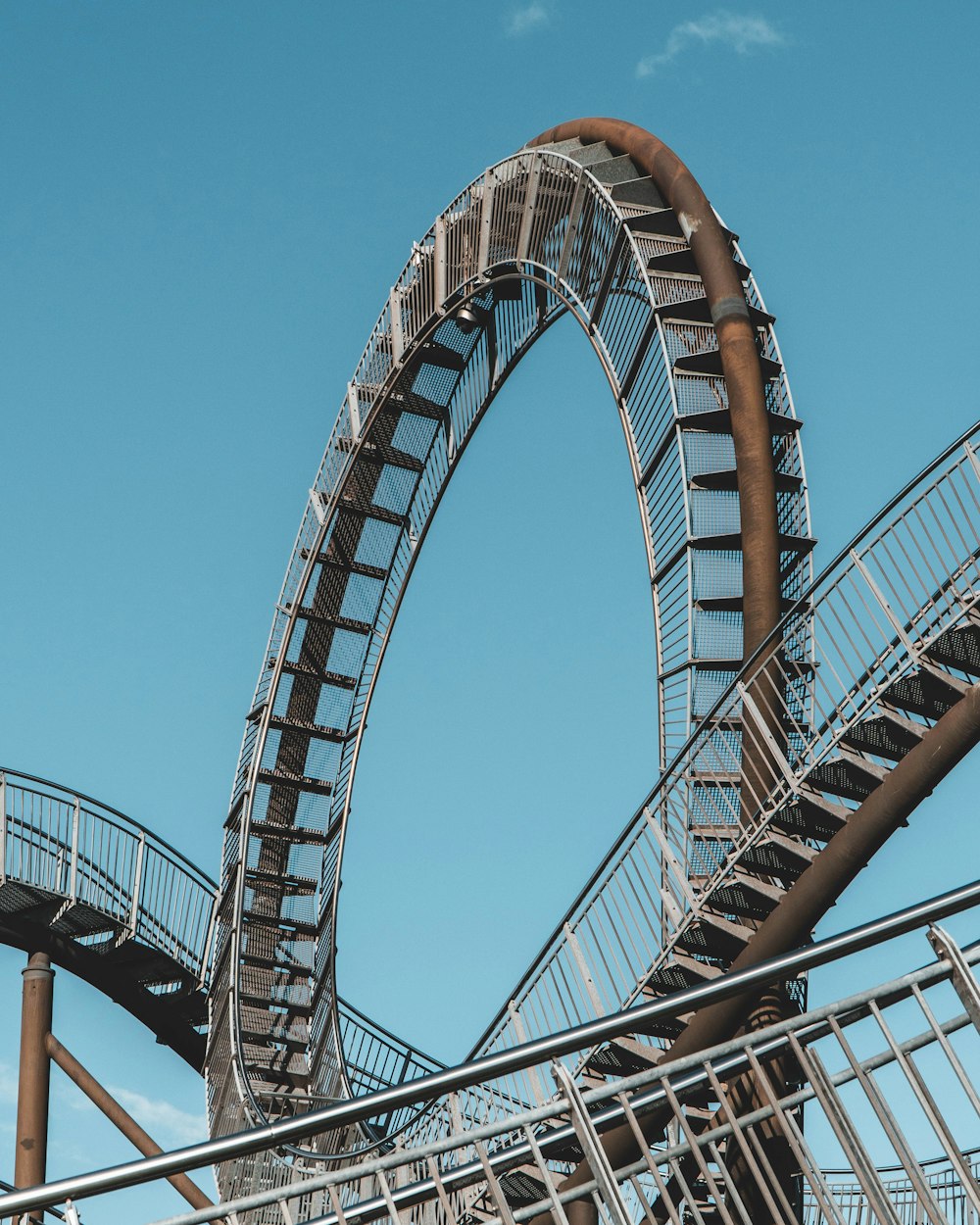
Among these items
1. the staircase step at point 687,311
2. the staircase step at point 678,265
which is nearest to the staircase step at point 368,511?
the staircase step at point 678,265

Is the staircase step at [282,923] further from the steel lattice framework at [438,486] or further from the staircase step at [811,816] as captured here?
the staircase step at [811,816]

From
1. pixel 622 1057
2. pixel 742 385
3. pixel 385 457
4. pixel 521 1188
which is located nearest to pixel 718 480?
pixel 742 385

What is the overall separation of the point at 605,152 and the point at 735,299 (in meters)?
3.74

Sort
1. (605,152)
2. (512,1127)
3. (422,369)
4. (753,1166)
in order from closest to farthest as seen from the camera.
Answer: (753,1166) → (512,1127) → (605,152) → (422,369)

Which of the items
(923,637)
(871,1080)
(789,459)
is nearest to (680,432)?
(789,459)

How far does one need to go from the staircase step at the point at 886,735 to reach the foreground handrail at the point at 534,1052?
4.53 m

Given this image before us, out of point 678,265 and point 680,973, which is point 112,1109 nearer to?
point 680,973

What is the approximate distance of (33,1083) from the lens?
13406mm

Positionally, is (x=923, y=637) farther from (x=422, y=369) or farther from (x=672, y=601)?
(x=422, y=369)

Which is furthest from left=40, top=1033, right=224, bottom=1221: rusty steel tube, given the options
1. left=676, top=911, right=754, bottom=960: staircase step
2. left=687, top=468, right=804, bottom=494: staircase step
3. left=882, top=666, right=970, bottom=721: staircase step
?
left=882, top=666, right=970, bottom=721: staircase step

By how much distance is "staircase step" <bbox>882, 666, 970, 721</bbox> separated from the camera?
27.0 ft

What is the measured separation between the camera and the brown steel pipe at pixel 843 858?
811cm

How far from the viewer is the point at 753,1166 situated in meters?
3.64

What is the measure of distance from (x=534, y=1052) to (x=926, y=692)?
5206 millimetres
